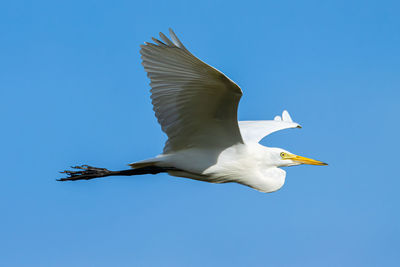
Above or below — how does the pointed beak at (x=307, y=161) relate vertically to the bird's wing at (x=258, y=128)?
below

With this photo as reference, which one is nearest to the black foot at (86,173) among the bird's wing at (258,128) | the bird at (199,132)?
the bird at (199,132)

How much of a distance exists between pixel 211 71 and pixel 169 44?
0.58 meters

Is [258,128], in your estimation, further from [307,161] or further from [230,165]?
[230,165]

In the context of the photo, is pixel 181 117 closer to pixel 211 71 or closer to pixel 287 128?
pixel 211 71

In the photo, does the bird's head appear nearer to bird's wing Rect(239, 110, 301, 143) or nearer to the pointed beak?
the pointed beak

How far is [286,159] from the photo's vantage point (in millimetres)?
8195

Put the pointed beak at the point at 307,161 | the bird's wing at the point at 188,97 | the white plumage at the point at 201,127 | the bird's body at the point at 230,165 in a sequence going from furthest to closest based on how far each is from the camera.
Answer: the pointed beak at the point at 307,161
the bird's body at the point at 230,165
the white plumage at the point at 201,127
the bird's wing at the point at 188,97

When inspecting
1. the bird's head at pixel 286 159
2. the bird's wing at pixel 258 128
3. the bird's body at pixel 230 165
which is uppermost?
the bird's wing at pixel 258 128

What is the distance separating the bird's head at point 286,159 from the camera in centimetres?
809

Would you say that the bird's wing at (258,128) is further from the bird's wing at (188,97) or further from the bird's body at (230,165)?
the bird's wing at (188,97)

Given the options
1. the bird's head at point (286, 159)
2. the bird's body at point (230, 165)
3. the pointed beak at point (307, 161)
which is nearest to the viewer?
the bird's body at point (230, 165)

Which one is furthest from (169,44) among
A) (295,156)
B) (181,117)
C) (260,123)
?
(260,123)

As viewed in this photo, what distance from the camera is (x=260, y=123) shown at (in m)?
9.86

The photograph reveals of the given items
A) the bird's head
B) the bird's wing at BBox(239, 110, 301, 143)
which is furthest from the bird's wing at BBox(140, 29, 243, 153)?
the bird's wing at BBox(239, 110, 301, 143)
